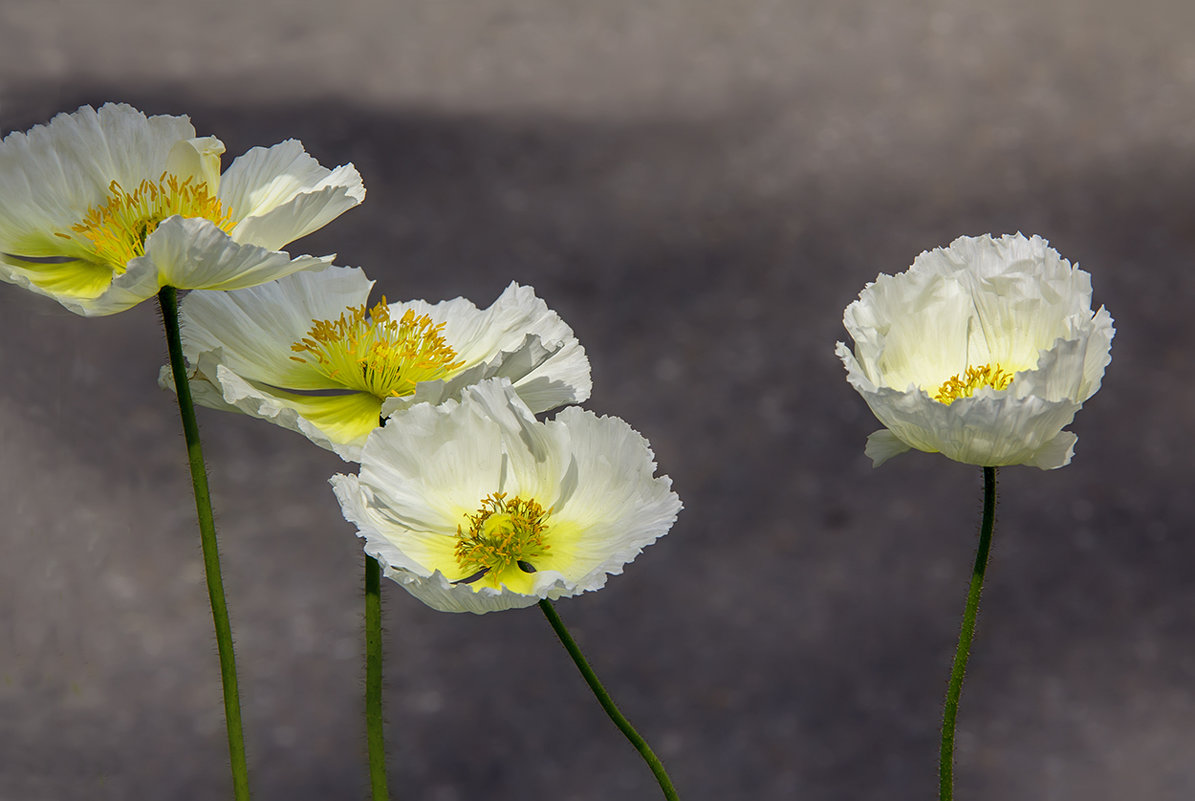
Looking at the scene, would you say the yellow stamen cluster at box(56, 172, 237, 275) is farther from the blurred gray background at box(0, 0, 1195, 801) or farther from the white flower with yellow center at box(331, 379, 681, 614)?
the blurred gray background at box(0, 0, 1195, 801)

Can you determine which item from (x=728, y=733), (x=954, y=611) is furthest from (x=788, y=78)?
(x=728, y=733)

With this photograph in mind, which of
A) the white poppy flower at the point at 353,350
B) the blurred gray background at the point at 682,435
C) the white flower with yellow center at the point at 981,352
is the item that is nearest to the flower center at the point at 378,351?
the white poppy flower at the point at 353,350

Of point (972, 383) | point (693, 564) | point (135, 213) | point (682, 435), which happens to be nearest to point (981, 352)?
point (972, 383)

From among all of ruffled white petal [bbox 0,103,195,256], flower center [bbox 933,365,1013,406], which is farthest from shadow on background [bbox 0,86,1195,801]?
flower center [bbox 933,365,1013,406]

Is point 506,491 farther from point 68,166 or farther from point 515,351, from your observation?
point 68,166

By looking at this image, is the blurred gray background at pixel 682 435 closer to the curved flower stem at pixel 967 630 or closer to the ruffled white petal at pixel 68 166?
the ruffled white petal at pixel 68 166

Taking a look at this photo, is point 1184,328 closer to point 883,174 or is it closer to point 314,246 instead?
point 883,174

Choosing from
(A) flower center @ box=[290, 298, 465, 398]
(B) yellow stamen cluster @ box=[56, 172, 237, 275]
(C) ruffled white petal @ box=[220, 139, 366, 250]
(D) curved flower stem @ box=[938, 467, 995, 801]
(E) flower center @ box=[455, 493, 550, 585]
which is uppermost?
(C) ruffled white petal @ box=[220, 139, 366, 250]
